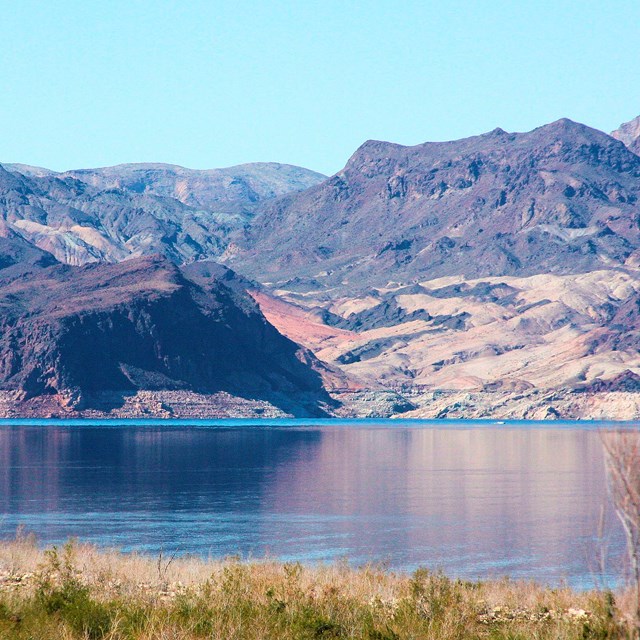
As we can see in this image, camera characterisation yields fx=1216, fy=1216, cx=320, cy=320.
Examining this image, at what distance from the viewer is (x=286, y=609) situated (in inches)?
1155

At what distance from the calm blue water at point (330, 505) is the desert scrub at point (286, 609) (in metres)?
3.59

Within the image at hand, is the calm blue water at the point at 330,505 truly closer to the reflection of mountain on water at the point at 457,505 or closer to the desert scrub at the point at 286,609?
the reflection of mountain on water at the point at 457,505

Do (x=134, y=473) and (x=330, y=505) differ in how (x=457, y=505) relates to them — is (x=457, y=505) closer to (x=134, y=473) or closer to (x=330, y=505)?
(x=330, y=505)

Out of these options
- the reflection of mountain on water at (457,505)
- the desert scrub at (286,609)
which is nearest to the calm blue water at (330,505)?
the reflection of mountain on water at (457,505)

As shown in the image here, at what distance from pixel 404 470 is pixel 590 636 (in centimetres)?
10749

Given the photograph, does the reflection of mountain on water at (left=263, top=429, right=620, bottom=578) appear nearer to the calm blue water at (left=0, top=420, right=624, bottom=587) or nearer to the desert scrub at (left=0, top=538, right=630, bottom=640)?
the calm blue water at (left=0, top=420, right=624, bottom=587)

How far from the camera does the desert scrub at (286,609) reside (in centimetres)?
2588

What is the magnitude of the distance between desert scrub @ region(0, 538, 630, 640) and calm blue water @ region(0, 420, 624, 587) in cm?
359

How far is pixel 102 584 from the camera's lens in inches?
1379


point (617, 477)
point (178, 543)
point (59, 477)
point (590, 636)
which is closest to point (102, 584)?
point (590, 636)

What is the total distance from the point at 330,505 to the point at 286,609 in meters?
61.4

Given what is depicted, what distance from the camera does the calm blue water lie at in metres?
61.6

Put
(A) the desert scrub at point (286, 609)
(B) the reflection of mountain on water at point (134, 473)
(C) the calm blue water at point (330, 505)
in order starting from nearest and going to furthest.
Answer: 1. (A) the desert scrub at point (286, 609)
2. (C) the calm blue water at point (330, 505)
3. (B) the reflection of mountain on water at point (134, 473)

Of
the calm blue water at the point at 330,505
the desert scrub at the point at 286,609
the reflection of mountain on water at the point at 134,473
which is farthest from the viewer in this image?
the reflection of mountain on water at the point at 134,473
